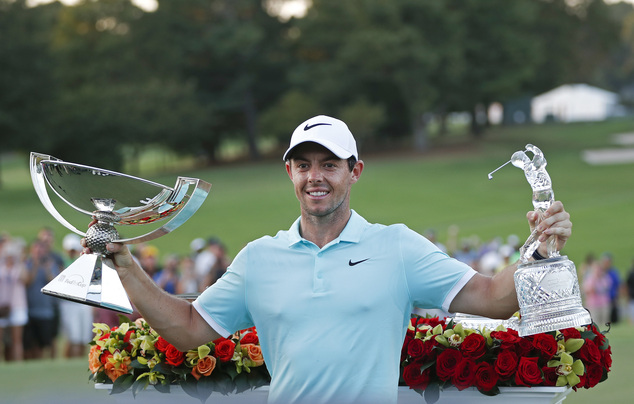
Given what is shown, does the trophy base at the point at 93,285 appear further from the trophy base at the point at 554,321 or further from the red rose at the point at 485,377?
the red rose at the point at 485,377

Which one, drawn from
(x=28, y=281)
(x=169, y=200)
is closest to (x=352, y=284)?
(x=169, y=200)

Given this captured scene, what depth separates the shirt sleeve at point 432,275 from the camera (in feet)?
10.1

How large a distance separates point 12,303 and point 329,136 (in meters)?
8.27

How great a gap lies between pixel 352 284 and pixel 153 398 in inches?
48.8

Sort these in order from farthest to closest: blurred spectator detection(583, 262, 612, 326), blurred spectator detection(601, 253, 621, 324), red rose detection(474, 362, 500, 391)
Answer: blurred spectator detection(601, 253, 621, 324)
blurred spectator detection(583, 262, 612, 326)
red rose detection(474, 362, 500, 391)

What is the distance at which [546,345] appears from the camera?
13.0ft

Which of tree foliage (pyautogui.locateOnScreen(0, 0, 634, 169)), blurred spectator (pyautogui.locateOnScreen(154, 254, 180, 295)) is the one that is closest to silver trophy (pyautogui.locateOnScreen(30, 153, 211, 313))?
blurred spectator (pyautogui.locateOnScreen(154, 254, 180, 295))

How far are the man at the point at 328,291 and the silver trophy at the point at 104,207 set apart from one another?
0.06 meters

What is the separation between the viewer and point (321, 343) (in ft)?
9.78

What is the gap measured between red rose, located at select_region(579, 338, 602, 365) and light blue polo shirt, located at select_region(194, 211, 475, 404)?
3.76ft

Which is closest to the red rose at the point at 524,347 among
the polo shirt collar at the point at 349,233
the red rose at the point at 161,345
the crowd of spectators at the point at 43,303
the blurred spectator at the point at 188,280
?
the polo shirt collar at the point at 349,233

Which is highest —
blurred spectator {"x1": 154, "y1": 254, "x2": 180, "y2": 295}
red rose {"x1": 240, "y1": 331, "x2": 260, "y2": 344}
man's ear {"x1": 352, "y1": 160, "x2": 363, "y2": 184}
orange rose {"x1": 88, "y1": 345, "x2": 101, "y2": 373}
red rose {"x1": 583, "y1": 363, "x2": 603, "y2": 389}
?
blurred spectator {"x1": 154, "y1": 254, "x2": 180, "y2": 295}

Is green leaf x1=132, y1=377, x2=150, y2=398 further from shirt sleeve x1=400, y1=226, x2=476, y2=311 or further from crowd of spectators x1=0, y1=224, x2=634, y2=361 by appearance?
crowd of spectators x1=0, y1=224, x2=634, y2=361

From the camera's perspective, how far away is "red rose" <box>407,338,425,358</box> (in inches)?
158
